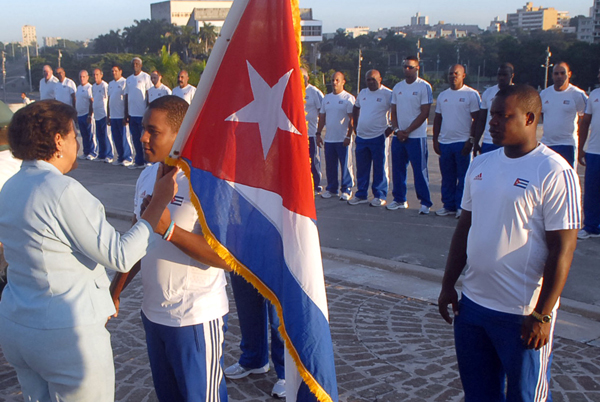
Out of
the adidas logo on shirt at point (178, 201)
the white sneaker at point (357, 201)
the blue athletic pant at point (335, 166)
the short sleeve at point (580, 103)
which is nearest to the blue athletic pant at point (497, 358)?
the adidas logo on shirt at point (178, 201)

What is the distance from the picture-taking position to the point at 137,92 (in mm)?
14250

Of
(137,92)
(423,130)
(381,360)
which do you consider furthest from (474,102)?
(137,92)

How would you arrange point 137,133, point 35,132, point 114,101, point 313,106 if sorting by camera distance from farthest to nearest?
point 114,101 → point 137,133 → point 313,106 → point 35,132

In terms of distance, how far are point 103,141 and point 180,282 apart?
1392 centimetres

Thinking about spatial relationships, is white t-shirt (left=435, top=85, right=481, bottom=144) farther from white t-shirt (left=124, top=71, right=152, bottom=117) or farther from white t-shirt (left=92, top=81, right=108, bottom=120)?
white t-shirt (left=92, top=81, right=108, bottom=120)

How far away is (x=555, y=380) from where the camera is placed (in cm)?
448

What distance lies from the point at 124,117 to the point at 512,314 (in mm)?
13219

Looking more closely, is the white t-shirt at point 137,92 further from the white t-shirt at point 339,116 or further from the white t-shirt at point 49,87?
the white t-shirt at point 339,116

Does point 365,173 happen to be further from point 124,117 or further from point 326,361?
point 326,361

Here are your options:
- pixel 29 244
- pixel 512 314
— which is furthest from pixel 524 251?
pixel 29 244

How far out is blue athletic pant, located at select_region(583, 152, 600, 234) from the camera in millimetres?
8258

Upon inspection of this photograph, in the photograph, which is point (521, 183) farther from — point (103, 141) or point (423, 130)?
point (103, 141)

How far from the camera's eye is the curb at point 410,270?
578 cm

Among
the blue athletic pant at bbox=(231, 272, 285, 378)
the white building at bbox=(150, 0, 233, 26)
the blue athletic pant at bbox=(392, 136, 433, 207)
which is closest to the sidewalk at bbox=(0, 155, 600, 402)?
the blue athletic pant at bbox=(231, 272, 285, 378)
